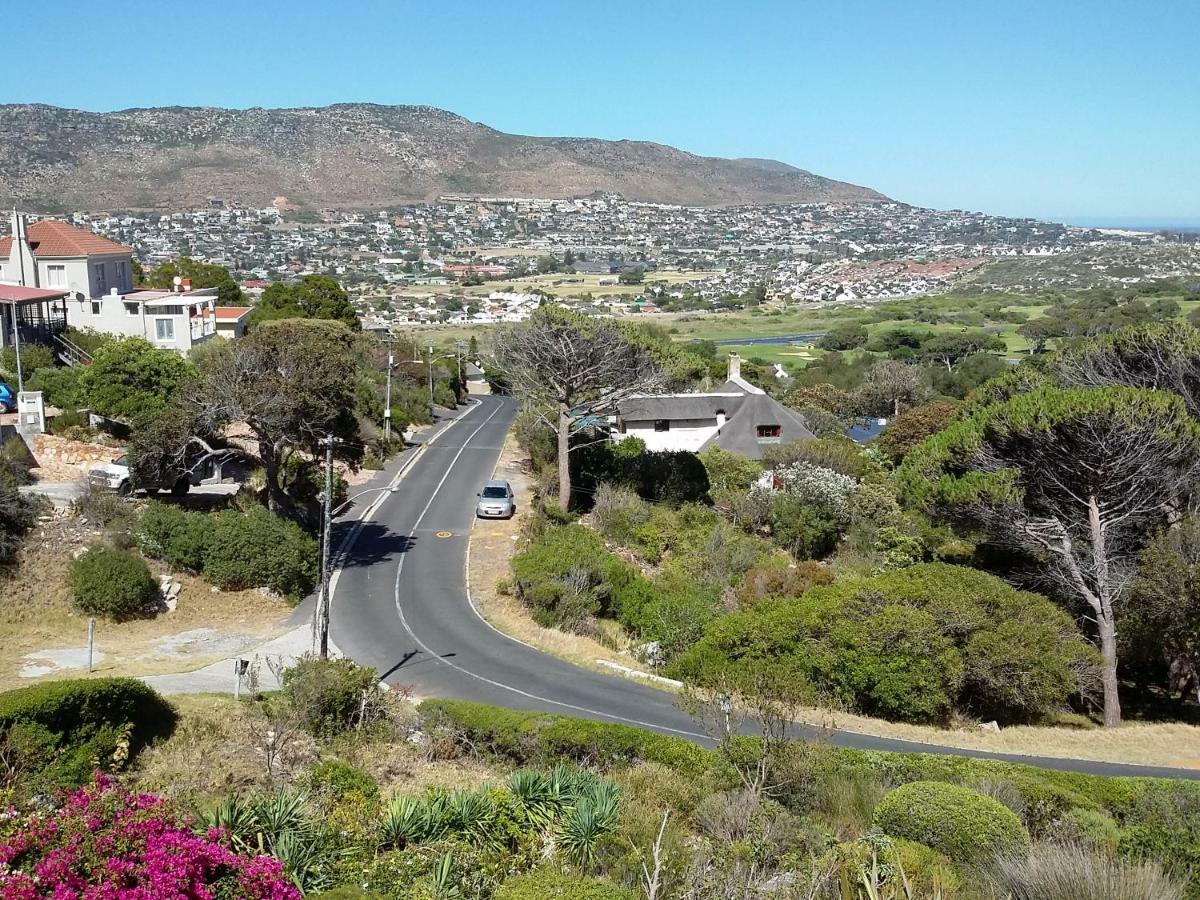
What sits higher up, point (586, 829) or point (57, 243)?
point (57, 243)

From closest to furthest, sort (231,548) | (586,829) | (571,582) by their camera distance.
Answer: (586,829)
(231,548)
(571,582)

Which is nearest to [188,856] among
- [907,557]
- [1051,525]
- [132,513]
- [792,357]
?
[132,513]

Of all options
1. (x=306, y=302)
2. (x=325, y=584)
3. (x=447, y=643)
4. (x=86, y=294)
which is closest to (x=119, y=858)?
(x=325, y=584)

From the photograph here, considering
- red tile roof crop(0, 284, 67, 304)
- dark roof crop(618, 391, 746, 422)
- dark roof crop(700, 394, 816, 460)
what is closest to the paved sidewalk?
red tile roof crop(0, 284, 67, 304)

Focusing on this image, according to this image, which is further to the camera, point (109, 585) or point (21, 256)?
point (21, 256)

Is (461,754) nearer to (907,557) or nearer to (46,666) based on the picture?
(46,666)

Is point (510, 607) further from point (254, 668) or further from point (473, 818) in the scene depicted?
point (473, 818)

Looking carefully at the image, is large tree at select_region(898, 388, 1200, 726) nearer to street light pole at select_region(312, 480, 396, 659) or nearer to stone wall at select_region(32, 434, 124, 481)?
street light pole at select_region(312, 480, 396, 659)
